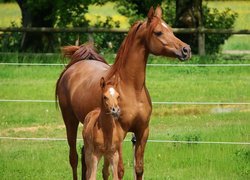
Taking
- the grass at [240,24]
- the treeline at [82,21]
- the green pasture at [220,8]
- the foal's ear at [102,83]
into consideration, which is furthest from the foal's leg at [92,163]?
the grass at [240,24]

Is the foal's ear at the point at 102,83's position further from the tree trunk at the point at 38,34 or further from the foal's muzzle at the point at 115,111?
the tree trunk at the point at 38,34

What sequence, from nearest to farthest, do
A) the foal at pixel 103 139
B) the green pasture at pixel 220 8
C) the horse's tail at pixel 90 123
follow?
the foal at pixel 103 139
the horse's tail at pixel 90 123
the green pasture at pixel 220 8

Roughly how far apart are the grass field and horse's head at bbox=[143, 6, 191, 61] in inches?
94.2

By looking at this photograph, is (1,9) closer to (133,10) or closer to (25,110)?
(133,10)

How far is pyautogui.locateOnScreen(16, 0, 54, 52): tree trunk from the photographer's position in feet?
78.4

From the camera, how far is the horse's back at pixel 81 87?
26.2 ft

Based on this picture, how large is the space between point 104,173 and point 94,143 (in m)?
0.55

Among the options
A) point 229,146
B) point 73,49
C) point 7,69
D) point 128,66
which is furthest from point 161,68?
point 128,66

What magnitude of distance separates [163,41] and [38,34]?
17403 millimetres

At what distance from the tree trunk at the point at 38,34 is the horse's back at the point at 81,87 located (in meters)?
14.2

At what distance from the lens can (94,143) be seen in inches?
285

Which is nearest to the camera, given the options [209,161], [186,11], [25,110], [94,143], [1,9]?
[94,143]

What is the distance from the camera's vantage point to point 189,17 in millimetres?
22047

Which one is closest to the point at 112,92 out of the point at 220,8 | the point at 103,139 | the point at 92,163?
the point at 103,139
